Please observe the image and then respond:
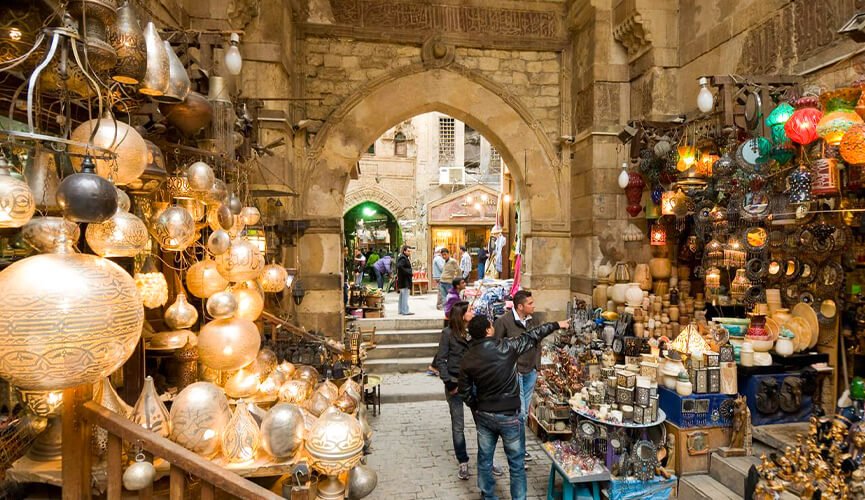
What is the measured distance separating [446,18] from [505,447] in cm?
640

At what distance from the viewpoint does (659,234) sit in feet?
20.1

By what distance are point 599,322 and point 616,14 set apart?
4.55m

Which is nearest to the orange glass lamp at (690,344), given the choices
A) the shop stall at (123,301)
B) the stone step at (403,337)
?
the shop stall at (123,301)

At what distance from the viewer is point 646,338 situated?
5574 mm

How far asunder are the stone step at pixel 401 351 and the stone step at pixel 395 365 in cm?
12

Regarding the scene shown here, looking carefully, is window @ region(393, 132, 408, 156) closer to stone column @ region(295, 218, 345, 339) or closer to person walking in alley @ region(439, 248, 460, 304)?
person walking in alley @ region(439, 248, 460, 304)

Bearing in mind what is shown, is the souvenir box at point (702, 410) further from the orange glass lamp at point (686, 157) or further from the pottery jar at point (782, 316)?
the orange glass lamp at point (686, 157)

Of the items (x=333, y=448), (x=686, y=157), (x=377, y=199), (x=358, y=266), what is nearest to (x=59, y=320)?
(x=333, y=448)

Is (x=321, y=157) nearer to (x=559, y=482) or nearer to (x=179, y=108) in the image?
(x=179, y=108)

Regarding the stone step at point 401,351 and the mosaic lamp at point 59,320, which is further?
the stone step at point 401,351

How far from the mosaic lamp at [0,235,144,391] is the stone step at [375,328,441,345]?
665cm

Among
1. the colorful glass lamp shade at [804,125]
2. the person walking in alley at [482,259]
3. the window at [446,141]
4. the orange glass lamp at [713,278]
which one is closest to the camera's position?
the colorful glass lamp shade at [804,125]

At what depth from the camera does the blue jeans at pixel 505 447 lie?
3.33 m

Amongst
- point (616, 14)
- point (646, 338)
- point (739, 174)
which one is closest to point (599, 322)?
point (646, 338)
